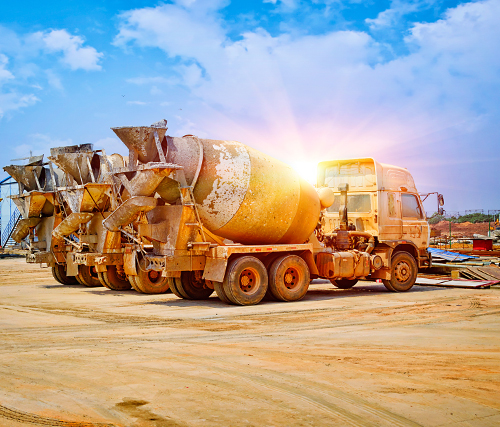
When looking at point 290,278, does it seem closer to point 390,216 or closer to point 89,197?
point 390,216

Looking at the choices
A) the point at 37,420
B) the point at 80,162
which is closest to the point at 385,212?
the point at 80,162


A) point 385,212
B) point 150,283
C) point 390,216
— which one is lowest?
point 150,283

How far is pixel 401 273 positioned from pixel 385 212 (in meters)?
1.88

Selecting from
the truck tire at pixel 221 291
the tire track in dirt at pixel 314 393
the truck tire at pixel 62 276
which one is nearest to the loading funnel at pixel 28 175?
the truck tire at pixel 62 276

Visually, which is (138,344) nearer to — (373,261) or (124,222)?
(124,222)

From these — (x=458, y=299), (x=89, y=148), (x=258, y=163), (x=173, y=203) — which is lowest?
(x=458, y=299)

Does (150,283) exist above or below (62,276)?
above

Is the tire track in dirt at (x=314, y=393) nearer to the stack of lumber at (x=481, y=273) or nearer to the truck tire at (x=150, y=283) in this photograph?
the truck tire at (x=150, y=283)

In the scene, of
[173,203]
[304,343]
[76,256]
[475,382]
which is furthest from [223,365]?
[76,256]

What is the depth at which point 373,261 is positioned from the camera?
15.3 metres

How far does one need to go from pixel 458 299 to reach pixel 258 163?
239 inches

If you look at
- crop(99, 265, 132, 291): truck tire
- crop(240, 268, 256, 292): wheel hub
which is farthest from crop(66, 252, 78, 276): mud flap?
crop(240, 268, 256, 292): wheel hub

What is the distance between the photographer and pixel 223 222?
12.7m

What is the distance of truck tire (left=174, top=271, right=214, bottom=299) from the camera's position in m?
13.8
